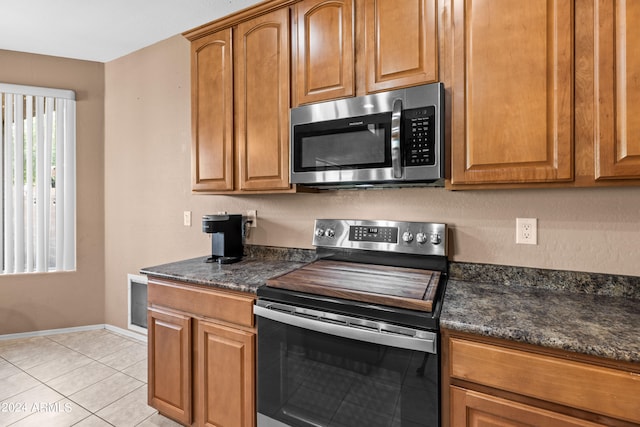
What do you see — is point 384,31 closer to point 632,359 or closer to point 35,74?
point 632,359

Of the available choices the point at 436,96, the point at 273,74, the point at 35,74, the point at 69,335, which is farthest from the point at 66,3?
the point at 69,335

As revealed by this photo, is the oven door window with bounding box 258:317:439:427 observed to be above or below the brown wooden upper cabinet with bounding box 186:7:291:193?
below

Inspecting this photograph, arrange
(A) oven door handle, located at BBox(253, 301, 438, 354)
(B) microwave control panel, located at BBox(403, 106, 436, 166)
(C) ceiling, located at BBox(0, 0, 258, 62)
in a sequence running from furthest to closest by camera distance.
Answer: (C) ceiling, located at BBox(0, 0, 258, 62) < (B) microwave control panel, located at BBox(403, 106, 436, 166) < (A) oven door handle, located at BBox(253, 301, 438, 354)

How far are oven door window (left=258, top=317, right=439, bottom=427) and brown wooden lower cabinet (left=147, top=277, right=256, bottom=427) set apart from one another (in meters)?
0.11

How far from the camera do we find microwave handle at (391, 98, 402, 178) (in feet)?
4.57

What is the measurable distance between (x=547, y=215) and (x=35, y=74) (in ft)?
13.7

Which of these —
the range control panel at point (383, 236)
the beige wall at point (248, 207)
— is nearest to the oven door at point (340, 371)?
the range control panel at point (383, 236)

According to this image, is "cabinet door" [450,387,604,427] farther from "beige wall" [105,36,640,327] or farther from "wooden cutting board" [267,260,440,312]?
"beige wall" [105,36,640,327]

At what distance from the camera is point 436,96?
4.44 ft

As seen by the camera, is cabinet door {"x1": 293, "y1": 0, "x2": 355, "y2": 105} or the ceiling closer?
cabinet door {"x1": 293, "y1": 0, "x2": 355, "y2": 105}

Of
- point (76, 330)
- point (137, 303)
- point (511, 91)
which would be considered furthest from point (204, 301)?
point (76, 330)

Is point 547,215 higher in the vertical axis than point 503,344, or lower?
higher

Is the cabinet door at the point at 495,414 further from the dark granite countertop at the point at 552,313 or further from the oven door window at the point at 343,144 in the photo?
the oven door window at the point at 343,144

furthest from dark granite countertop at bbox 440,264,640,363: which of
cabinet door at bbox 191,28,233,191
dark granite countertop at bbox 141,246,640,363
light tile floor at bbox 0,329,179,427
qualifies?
light tile floor at bbox 0,329,179,427
